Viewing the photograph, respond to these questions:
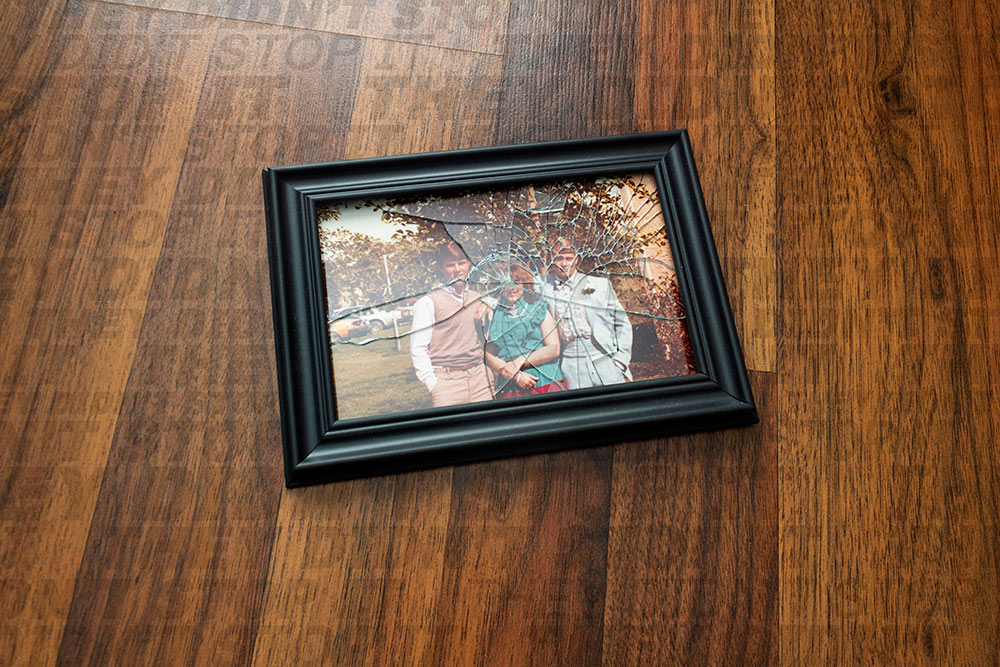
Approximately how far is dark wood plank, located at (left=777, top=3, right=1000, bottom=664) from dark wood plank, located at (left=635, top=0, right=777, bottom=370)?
2 cm

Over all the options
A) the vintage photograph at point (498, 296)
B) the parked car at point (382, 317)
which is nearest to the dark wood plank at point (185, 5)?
the vintage photograph at point (498, 296)

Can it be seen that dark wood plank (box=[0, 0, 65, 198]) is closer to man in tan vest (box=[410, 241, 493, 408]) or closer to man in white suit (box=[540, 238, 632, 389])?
man in tan vest (box=[410, 241, 493, 408])

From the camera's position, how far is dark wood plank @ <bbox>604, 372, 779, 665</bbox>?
1.93 feet

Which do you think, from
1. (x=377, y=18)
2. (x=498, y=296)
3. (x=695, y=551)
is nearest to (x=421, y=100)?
(x=377, y=18)

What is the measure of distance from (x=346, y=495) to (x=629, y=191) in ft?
1.22

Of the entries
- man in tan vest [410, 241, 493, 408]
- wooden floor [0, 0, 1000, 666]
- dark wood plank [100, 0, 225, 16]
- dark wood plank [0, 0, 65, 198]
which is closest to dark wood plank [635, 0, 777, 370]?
wooden floor [0, 0, 1000, 666]

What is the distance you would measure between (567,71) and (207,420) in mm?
486

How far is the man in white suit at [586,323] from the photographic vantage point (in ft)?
2.05

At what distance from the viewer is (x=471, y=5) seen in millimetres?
771

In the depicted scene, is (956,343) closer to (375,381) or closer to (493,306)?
(493,306)

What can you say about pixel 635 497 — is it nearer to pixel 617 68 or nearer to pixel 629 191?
pixel 629 191

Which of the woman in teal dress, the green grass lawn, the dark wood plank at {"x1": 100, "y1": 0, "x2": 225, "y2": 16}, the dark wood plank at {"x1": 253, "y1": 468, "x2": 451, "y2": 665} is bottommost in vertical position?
the dark wood plank at {"x1": 253, "y1": 468, "x2": 451, "y2": 665}

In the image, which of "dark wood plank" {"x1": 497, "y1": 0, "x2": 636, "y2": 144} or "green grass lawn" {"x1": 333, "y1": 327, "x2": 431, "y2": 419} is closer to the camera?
"green grass lawn" {"x1": 333, "y1": 327, "x2": 431, "y2": 419}

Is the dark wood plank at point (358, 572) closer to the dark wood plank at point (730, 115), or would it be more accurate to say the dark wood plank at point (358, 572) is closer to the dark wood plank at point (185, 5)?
the dark wood plank at point (730, 115)
